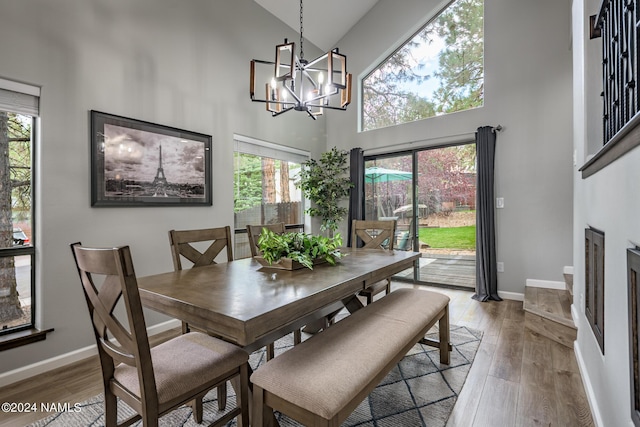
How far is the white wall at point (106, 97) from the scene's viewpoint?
7.52 feet

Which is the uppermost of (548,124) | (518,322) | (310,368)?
(548,124)

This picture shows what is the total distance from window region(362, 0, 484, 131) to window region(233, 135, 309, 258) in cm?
161

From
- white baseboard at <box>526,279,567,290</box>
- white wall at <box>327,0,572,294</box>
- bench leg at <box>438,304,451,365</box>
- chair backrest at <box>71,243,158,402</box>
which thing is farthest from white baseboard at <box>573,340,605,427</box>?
chair backrest at <box>71,243,158,402</box>

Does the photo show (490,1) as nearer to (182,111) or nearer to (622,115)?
(622,115)

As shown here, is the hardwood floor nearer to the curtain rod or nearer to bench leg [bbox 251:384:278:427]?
bench leg [bbox 251:384:278:427]

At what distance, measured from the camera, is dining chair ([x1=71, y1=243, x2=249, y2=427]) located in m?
1.08

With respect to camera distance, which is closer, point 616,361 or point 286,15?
point 616,361

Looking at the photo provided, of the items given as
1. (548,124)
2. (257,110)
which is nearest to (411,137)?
(548,124)

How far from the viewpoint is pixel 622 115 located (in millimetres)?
1285

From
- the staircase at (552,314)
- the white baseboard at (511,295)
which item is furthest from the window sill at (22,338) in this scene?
the white baseboard at (511,295)

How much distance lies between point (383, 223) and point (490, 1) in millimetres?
3422

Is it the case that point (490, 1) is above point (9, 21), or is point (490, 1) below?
above

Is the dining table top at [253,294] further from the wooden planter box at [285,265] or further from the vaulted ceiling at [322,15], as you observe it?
the vaulted ceiling at [322,15]

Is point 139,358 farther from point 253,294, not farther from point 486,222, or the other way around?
point 486,222
